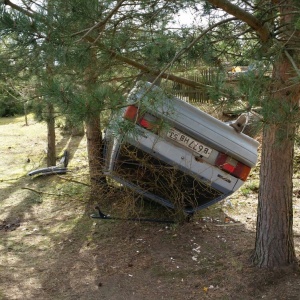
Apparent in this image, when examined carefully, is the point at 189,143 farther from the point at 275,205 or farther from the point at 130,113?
the point at 130,113

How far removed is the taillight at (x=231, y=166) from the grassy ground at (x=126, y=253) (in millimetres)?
856

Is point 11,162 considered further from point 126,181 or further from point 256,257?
point 256,257

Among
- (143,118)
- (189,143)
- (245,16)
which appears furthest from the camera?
(189,143)

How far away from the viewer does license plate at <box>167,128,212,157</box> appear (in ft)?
17.5

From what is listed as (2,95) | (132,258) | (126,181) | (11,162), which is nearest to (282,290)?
(132,258)

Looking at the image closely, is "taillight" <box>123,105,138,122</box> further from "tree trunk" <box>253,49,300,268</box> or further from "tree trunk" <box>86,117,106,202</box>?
"tree trunk" <box>86,117,106,202</box>

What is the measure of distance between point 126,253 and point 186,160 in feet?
4.68

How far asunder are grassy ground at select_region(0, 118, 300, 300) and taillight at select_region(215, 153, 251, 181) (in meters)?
0.86

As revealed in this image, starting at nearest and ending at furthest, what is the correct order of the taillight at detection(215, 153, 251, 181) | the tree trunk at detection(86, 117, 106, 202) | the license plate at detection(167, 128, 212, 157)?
1. the license plate at detection(167, 128, 212, 157)
2. the taillight at detection(215, 153, 251, 181)
3. the tree trunk at detection(86, 117, 106, 202)

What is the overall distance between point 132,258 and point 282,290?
188cm

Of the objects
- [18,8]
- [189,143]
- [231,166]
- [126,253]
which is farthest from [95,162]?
[18,8]

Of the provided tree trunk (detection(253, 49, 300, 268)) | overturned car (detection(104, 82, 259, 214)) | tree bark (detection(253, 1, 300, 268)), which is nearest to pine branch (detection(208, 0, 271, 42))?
tree bark (detection(253, 1, 300, 268))

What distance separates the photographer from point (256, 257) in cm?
481

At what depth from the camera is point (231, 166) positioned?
5555 millimetres
